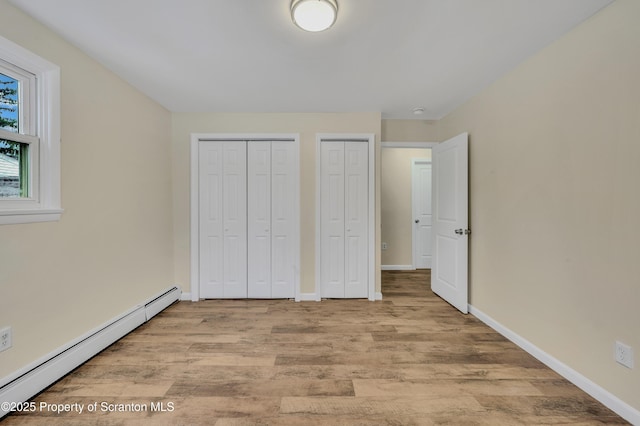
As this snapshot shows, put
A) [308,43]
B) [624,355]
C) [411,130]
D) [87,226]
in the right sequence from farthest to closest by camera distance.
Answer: [411,130]
[87,226]
[308,43]
[624,355]

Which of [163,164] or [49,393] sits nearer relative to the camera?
[49,393]

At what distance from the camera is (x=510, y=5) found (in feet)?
4.80

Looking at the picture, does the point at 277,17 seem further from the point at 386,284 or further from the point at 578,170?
the point at 386,284

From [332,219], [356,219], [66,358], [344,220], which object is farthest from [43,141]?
[356,219]

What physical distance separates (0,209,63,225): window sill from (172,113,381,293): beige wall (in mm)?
1454

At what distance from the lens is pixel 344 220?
125 inches

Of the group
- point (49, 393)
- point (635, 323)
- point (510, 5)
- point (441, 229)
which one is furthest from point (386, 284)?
point (49, 393)

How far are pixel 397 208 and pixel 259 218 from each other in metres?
2.72

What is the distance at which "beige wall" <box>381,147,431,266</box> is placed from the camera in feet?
15.4

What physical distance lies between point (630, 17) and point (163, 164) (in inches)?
156

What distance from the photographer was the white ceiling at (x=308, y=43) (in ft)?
4.88

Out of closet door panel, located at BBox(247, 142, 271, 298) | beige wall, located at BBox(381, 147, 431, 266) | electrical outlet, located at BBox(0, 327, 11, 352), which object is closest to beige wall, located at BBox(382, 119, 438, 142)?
beige wall, located at BBox(381, 147, 431, 266)

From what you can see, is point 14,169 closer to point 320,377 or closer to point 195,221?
point 195,221

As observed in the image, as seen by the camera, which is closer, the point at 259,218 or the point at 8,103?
the point at 8,103
